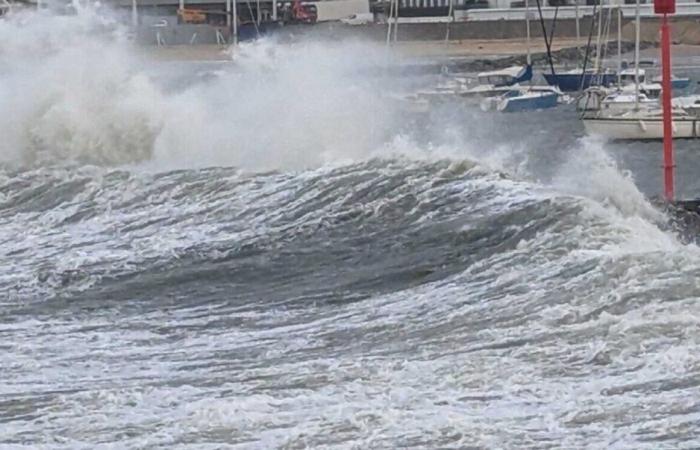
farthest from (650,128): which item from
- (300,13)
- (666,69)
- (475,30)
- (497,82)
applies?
(300,13)

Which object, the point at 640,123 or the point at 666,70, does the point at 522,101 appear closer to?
the point at 640,123

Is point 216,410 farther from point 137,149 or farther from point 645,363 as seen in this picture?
point 137,149

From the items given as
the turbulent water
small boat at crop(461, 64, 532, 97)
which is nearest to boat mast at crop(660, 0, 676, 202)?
the turbulent water

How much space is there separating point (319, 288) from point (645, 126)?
24.4 meters

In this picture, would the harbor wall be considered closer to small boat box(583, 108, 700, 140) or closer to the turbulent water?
small boat box(583, 108, 700, 140)

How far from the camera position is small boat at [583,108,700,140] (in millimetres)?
36656

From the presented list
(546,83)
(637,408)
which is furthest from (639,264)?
(546,83)

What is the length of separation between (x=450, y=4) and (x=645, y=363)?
8607cm

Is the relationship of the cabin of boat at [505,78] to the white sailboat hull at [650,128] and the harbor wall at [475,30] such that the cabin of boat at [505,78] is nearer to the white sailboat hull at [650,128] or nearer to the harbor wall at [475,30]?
the white sailboat hull at [650,128]

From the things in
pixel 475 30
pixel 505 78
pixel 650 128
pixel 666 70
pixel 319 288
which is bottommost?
pixel 505 78

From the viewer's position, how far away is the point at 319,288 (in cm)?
1355

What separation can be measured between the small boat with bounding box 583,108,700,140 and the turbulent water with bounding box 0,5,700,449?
592 inches

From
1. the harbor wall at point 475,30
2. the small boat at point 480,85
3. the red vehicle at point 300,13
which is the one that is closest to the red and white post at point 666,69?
the small boat at point 480,85

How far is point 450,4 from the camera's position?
94.4 metres
